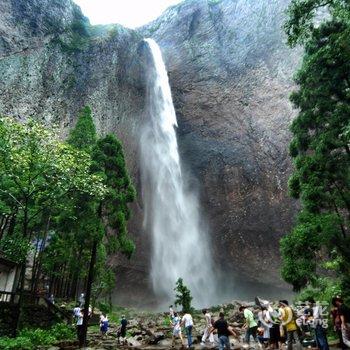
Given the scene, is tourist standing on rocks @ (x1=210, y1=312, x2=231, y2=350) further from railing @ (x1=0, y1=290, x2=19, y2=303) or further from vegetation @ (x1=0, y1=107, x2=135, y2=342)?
railing @ (x1=0, y1=290, x2=19, y2=303)

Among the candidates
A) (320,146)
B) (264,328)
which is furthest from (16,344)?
(320,146)

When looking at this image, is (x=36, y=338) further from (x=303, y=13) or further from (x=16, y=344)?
(x=303, y=13)

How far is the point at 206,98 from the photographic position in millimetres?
46625

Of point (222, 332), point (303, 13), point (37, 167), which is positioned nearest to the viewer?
point (222, 332)

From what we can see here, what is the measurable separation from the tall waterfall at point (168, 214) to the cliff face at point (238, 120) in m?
1.56

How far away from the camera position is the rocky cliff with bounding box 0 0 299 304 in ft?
127

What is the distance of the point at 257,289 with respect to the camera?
133 ft

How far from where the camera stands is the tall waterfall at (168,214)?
40.8m

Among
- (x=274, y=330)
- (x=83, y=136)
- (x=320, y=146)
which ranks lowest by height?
(x=274, y=330)

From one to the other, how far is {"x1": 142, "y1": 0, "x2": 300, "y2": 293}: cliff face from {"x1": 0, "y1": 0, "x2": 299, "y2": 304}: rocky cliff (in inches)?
4.8

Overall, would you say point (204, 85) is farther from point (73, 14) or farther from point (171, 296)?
point (171, 296)

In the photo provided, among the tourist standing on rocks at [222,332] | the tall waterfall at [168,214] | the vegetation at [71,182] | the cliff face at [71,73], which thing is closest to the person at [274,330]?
the tourist standing on rocks at [222,332]

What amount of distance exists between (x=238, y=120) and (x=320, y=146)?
31.4m

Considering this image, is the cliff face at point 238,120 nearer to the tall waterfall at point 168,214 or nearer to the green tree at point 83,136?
the tall waterfall at point 168,214
